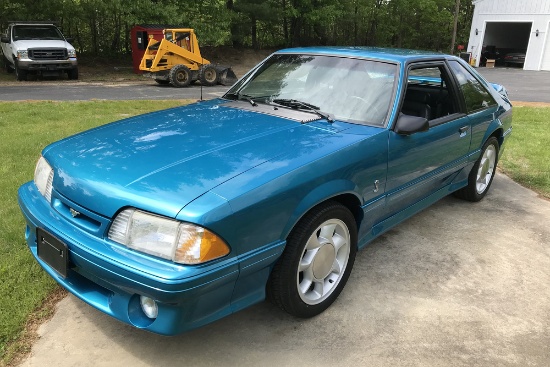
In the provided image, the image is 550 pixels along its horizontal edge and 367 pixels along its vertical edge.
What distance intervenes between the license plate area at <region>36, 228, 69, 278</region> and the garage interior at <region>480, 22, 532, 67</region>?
3445 centimetres

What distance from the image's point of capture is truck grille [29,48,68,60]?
16.0 metres

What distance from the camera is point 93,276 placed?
7.66 feet

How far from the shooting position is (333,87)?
3.51 meters

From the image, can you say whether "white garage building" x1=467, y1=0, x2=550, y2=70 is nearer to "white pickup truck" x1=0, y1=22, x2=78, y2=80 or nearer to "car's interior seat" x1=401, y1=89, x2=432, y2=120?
"white pickup truck" x1=0, y1=22, x2=78, y2=80

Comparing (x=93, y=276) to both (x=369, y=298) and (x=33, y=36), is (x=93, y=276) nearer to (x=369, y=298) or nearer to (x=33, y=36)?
(x=369, y=298)

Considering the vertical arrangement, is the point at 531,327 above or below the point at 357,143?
below

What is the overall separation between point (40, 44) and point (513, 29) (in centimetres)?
3268

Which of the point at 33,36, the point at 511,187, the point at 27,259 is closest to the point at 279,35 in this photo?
the point at 33,36

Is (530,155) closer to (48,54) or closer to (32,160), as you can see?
(32,160)

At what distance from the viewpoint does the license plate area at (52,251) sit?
2395mm

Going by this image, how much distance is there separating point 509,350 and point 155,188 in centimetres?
214

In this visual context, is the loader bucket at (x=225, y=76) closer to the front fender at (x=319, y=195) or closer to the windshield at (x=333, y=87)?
the windshield at (x=333, y=87)

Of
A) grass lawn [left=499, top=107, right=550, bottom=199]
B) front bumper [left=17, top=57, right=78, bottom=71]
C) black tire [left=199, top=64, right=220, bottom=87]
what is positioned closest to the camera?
grass lawn [left=499, top=107, right=550, bottom=199]

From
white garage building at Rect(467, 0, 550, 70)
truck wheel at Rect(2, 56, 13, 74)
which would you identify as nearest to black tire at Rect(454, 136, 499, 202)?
truck wheel at Rect(2, 56, 13, 74)
